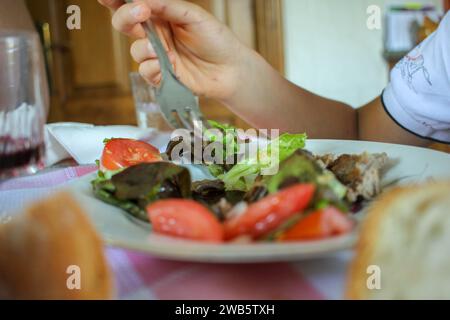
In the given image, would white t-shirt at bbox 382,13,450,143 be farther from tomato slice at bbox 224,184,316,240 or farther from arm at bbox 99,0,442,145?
tomato slice at bbox 224,184,316,240

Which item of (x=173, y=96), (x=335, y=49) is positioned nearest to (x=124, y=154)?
(x=173, y=96)

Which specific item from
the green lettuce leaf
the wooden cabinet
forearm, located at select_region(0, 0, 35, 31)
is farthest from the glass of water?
the wooden cabinet

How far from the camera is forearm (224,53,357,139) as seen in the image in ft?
3.50

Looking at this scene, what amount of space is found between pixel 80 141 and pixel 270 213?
65 centimetres

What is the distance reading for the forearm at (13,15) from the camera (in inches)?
64.3

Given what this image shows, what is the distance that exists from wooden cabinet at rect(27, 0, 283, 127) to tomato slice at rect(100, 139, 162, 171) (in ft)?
7.76

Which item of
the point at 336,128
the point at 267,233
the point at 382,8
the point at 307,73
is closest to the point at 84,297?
the point at 267,233

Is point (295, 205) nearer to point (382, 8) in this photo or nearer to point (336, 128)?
point (336, 128)

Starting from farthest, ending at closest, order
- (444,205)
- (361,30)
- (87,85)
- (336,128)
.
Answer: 1. (87,85)
2. (361,30)
3. (336,128)
4. (444,205)

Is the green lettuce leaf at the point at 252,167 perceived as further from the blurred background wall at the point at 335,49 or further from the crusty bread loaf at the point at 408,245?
the blurred background wall at the point at 335,49

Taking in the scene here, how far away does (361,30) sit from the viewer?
10.1 ft

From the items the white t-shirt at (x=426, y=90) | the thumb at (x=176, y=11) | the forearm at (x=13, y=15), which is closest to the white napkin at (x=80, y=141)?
the thumb at (x=176, y=11)

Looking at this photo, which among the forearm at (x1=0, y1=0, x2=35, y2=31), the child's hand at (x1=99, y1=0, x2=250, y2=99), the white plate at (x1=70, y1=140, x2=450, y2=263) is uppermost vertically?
the forearm at (x1=0, y1=0, x2=35, y2=31)

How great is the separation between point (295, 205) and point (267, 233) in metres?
0.03
